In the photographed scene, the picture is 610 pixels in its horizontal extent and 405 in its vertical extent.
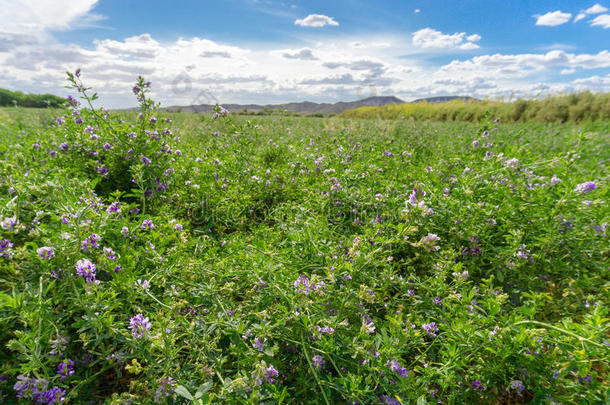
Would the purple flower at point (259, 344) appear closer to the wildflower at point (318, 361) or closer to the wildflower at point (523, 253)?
the wildflower at point (318, 361)

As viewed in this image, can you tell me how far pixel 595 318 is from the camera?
1.35 metres

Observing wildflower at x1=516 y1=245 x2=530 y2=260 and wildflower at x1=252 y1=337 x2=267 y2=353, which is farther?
wildflower at x1=516 y1=245 x2=530 y2=260

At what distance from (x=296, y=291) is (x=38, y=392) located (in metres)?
1.23

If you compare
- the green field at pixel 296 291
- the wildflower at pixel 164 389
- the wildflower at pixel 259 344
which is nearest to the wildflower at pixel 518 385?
the green field at pixel 296 291

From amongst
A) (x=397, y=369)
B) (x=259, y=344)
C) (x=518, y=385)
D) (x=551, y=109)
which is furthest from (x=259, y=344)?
(x=551, y=109)

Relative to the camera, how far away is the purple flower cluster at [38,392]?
1.23m

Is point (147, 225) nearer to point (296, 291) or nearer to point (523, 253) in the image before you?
point (296, 291)

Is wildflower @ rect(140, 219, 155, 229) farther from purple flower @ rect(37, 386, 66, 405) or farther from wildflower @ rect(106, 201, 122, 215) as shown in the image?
purple flower @ rect(37, 386, 66, 405)

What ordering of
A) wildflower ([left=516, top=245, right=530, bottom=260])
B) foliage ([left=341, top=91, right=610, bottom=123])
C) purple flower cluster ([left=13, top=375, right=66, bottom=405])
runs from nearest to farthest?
purple flower cluster ([left=13, top=375, right=66, bottom=405])
wildflower ([left=516, top=245, right=530, bottom=260])
foliage ([left=341, top=91, right=610, bottom=123])

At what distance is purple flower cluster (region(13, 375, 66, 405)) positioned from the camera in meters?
1.23

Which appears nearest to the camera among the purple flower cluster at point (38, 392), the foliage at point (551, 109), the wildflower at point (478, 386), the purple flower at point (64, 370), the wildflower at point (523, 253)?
the purple flower cluster at point (38, 392)

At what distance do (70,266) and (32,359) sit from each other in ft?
1.61

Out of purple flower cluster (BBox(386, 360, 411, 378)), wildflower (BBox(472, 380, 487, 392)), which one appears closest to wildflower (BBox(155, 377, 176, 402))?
purple flower cluster (BBox(386, 360, 411, 378))

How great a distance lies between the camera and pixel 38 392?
1.24 metres
